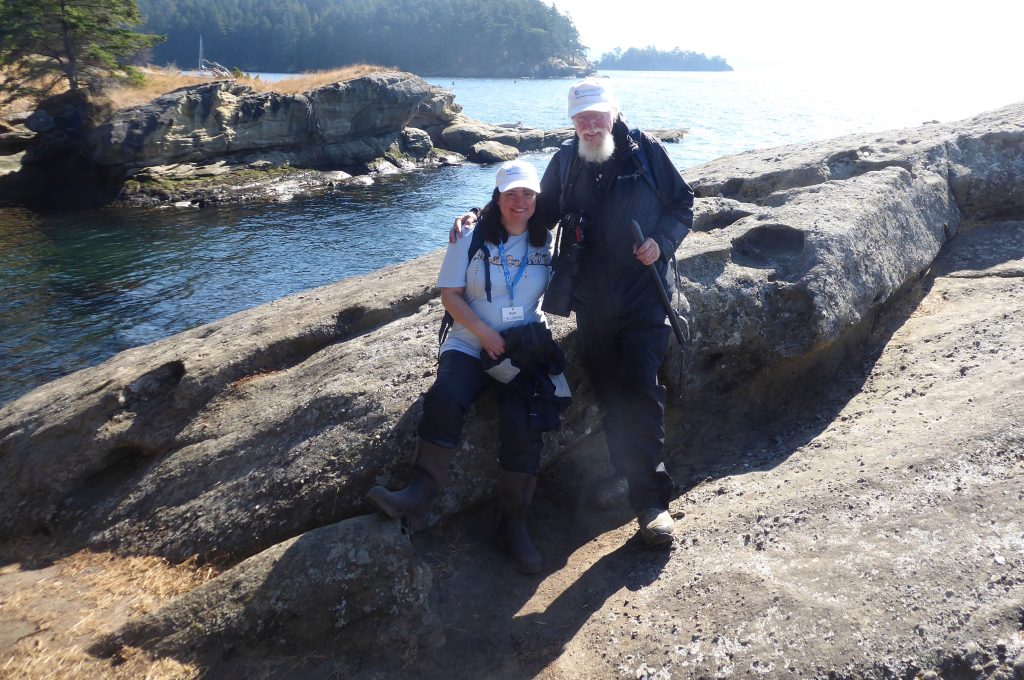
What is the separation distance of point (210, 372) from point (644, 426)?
5.19 metres

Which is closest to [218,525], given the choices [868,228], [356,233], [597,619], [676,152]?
[597,619]

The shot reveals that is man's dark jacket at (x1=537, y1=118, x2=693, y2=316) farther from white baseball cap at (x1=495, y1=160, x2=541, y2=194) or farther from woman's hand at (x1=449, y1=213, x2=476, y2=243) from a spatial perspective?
woman's hand at (x1=449, y1=213, x2=476, y2=243)

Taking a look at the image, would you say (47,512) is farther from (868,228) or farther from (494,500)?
(868,228)

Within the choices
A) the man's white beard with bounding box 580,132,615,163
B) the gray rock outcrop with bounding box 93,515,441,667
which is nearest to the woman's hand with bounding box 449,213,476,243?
the man's white beard with bounding box 580,132,615,163

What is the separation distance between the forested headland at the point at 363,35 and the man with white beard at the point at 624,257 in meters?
158

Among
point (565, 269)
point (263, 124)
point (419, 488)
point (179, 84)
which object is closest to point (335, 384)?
point (419, 488)

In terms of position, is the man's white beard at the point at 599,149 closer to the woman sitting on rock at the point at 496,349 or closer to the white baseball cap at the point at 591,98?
the white baseball cap at the point at 591,98

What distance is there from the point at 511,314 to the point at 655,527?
2.10 metres

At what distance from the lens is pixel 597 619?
5.57m

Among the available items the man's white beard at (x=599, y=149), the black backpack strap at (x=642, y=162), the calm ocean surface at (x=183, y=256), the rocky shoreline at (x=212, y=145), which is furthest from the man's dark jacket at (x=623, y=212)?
the rocky shoreline at (x=212, y=145)

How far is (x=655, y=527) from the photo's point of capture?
235 inches

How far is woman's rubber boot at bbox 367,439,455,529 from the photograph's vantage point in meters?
5.77

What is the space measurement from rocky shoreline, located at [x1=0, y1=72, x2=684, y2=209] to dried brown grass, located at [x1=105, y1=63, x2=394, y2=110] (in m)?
1.03

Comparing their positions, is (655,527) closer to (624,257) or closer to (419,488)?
(419,488)
